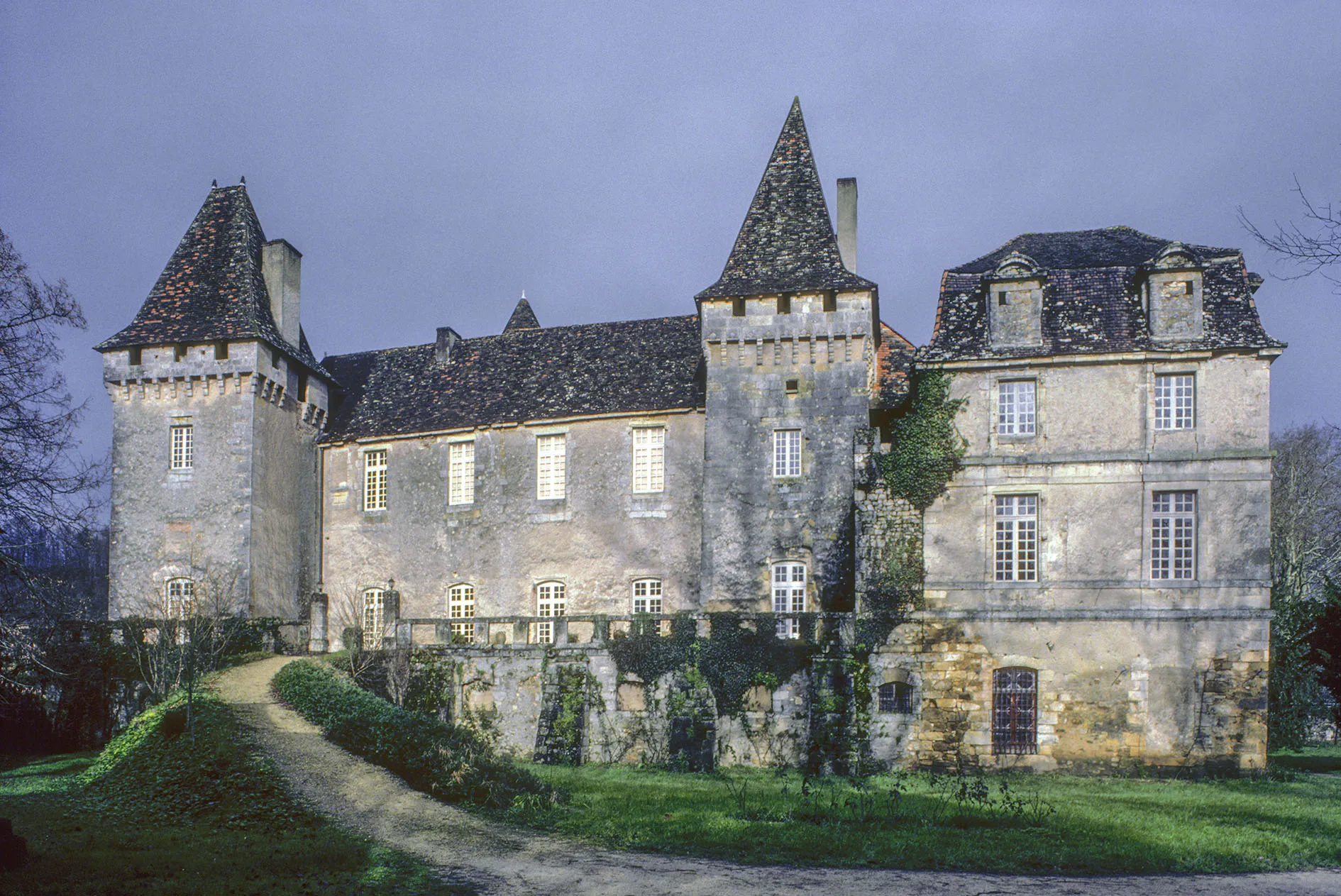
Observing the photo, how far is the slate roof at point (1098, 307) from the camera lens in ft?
80.7

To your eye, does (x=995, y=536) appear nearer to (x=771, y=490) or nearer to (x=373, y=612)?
(x=771, y=490)

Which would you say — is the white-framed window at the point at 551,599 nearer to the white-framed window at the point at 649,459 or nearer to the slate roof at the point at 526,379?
the white-framed window at the point at 649,459

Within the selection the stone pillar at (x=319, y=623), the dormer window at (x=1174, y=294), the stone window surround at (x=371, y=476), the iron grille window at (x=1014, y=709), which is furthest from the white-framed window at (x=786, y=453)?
the stone pillar at (x=319, y=623)

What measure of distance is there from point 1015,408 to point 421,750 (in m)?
15.0

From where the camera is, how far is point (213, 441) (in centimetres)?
3183

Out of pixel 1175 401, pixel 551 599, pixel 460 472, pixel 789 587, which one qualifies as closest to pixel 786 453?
pixel 789 587

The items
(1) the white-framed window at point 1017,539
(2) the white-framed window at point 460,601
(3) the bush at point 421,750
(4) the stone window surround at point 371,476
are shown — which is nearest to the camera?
(3) the bush at point 421,750

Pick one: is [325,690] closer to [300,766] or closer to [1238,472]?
[300,766]

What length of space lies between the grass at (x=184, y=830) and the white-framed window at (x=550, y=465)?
12080 mm

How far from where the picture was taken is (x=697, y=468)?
30391 mm

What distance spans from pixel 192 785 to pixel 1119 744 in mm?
18125

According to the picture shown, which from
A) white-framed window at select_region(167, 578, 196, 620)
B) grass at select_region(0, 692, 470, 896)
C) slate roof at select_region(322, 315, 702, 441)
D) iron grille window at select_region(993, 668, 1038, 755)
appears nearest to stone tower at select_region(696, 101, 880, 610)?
slate roof at select_region(322, 315, 702, 441)

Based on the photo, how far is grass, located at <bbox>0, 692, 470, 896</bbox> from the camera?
12070mm

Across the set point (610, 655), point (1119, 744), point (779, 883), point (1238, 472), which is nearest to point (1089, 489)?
point (1238, 472)
